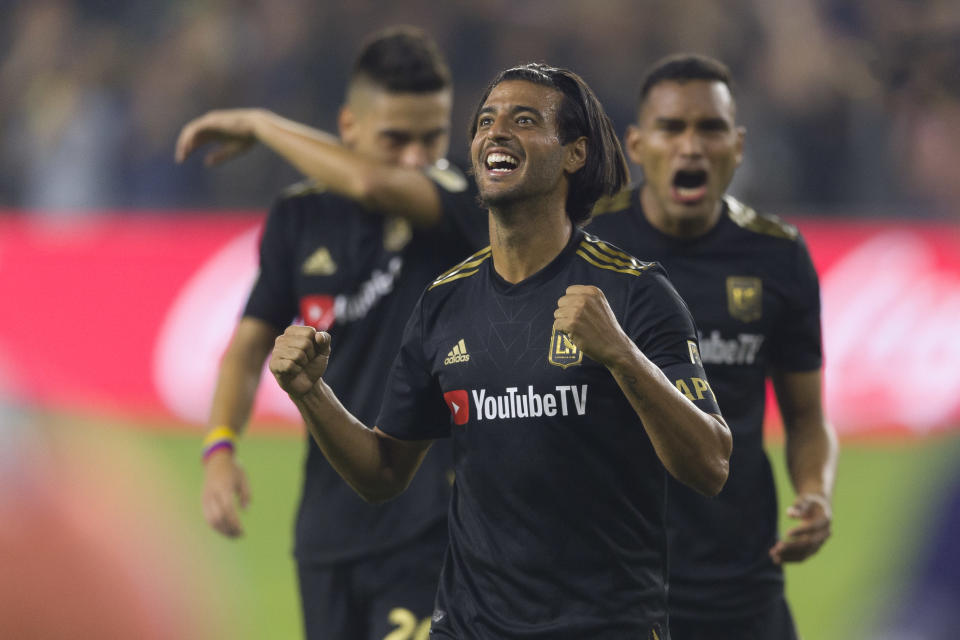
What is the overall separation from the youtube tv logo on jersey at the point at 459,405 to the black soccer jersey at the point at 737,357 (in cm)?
103

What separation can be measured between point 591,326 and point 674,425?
10.6 inches

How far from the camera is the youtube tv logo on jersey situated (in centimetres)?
317

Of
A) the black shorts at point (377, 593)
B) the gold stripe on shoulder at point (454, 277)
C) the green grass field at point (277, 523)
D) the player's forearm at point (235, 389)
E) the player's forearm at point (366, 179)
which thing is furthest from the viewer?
the green grass field at point (277, 523)

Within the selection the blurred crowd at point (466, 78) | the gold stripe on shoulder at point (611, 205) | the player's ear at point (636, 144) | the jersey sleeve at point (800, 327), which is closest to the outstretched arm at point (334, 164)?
the gold stripe on shoulder at point (611, 205)

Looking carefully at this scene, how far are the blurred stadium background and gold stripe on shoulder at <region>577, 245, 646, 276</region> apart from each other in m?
4.47

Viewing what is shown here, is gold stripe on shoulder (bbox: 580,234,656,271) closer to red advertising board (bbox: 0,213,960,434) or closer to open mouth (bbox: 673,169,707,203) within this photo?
open mouth (bbox: 673,169,707,203)

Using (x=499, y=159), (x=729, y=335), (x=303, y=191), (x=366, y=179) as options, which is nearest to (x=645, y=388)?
(x=499, y=159)

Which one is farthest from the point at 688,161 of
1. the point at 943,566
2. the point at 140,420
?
the point at 140,420

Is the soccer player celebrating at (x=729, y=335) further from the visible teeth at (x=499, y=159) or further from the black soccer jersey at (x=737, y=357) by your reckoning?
→ the visible teeth at (x=499, y=159)

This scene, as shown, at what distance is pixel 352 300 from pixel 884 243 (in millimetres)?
5144

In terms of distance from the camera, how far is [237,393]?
4.56 m

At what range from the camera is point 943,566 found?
756 cm

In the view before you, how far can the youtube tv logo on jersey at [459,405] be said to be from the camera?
317 centimetres

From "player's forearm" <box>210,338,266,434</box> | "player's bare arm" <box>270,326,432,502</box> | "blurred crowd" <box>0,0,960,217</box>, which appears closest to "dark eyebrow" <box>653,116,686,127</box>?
"player's bare arm" <box>270,326,432,502</box>
